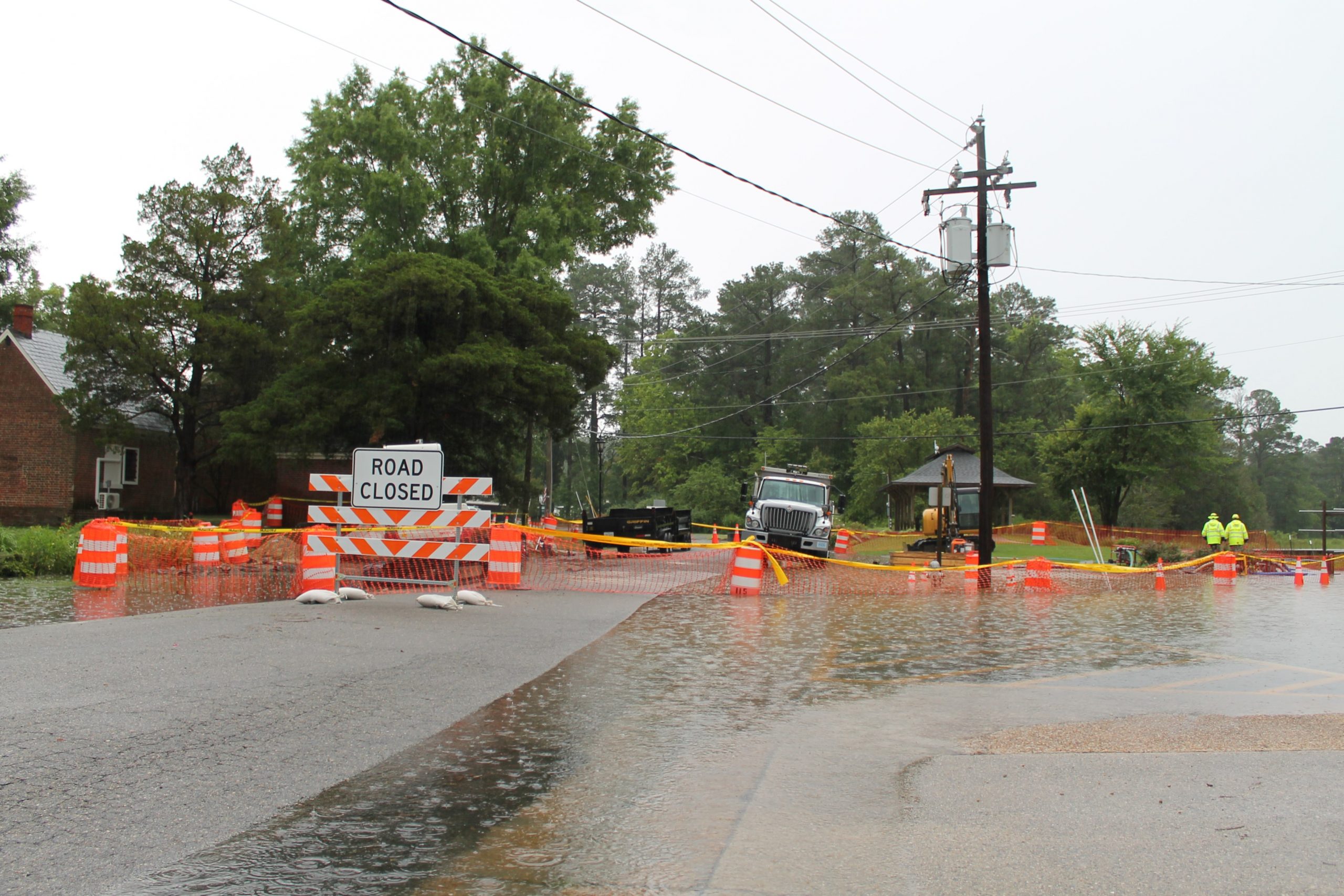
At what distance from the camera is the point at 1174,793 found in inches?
218

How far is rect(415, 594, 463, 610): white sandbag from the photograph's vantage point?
1309 centimetres

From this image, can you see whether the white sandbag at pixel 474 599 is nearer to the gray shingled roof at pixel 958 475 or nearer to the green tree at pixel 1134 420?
the gray shingled roof at pixel 958 475

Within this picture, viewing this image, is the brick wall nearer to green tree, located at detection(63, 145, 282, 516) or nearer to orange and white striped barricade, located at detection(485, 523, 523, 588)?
green tree, located at detection(63, 145, 282, 516)

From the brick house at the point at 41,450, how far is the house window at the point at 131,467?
3.03ft

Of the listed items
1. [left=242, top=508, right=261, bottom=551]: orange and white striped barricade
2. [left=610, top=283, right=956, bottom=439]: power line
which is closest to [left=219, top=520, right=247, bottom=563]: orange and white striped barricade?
[left=242, top=508, right=261, bottom=551]: orange and white striped barricade

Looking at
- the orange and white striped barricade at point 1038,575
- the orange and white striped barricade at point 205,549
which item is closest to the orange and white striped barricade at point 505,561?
the orange and white striped barricade at point 205,549

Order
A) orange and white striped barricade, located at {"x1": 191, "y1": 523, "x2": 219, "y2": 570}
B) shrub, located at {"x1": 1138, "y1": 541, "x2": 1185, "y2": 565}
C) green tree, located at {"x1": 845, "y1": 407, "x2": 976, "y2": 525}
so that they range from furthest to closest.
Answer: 1. green tree, located at {"x1": 845, "y1": 407, "x2": 976, "y2": 525}
2. shrub, located at {"x1": 1138, "y1": 541, "x2": 1185, "y2": 565}
3. orange and white striped barricade, located at {"x1": 191, "y1": 523, "x2": 219, "y2": 570}

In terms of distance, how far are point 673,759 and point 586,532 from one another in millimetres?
27351

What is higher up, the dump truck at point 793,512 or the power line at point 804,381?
the power line at point 804,381

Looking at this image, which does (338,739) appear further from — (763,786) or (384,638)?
(384,638)

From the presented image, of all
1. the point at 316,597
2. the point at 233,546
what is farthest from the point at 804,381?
the point at 316,597

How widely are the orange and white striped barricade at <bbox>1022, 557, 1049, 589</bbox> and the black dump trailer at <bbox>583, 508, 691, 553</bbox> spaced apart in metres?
11.3

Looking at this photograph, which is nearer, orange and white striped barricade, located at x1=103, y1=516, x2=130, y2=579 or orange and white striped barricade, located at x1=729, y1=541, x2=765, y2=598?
orange and white striped barricade, located at x1=103, y1=516, x2=130, y2=579

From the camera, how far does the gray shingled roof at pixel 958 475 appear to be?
2175 inches
